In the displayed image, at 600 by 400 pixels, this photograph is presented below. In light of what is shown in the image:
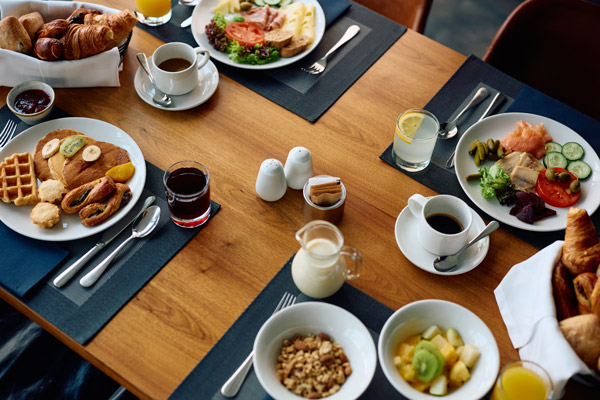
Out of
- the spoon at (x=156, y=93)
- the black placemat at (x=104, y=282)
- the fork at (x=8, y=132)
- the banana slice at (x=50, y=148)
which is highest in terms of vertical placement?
the spoon at (x=156, y=93)

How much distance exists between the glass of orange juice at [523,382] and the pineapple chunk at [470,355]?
7cm

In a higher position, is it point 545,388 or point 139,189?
point 545,388

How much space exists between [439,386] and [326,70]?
121cm

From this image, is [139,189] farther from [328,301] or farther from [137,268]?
[328,301]

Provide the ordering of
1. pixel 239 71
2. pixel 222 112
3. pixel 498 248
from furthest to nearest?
pixel 239 71 → pixel 222 112 → pixel 498 248

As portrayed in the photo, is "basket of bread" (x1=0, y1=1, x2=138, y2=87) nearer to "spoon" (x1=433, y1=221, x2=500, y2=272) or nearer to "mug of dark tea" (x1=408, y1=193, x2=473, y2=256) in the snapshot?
"mug of dark tea" (x1=408, y1=193, x2=473, y2=256)

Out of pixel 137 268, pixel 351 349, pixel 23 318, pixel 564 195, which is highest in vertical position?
pixel 564 195

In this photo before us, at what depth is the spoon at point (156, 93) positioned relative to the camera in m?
1.88

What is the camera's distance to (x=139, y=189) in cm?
164

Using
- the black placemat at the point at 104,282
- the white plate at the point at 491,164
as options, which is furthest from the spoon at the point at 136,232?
the white plate at the point at 491,164

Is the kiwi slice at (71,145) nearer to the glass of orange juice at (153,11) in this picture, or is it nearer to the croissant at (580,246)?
the glass of orange juice at (153,11)

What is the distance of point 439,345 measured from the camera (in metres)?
1.32

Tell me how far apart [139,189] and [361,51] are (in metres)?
1.00

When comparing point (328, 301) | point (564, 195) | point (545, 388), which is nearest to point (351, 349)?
point (328, 301)
